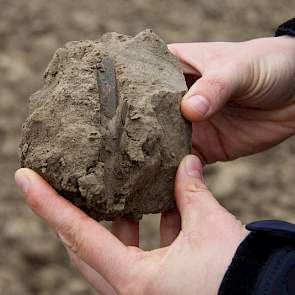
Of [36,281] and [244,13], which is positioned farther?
[244,13]

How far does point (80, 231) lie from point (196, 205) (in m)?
0.30

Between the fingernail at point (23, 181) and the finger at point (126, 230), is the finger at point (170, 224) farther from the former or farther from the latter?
the fingernail at point (23, 181)

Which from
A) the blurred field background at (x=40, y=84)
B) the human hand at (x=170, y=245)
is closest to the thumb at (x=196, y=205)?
the human hand at (x=170, y=245)

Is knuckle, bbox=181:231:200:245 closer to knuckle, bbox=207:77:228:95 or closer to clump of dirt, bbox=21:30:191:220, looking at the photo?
clump of dirt, bbox=21:30:191:220

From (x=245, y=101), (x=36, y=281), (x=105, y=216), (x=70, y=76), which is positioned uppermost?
(x=70, y=76)

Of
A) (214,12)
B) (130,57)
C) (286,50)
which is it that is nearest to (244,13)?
(214,12)

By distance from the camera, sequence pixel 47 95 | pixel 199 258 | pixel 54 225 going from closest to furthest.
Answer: pixel 199 258 → pixel 54 225 → pixel 47 95

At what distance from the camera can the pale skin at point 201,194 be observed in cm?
150

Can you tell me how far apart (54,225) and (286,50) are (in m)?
1.01

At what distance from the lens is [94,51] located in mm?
1796

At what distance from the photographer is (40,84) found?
3.44 m

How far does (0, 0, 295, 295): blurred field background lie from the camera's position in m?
2.70

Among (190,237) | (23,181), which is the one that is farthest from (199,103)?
(23,181)

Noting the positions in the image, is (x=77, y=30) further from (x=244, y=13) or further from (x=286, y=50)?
(x=286, y=50)
